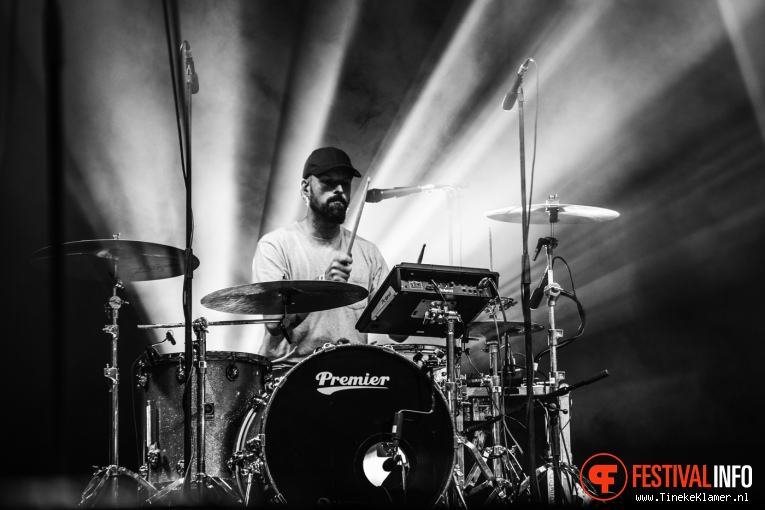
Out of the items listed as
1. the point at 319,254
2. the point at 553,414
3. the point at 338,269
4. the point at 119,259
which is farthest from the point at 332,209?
the point at 553,414

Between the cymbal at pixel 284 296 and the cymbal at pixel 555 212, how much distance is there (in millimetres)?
1298

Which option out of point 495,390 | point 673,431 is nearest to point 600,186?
point 673,431

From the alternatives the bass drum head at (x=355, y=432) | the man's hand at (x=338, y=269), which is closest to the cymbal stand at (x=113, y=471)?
the bass drum head at (x=355, y=432)

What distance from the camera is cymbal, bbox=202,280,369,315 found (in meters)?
3.07

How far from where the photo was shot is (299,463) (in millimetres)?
2980

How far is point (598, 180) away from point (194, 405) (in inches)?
121

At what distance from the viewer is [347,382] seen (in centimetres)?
306

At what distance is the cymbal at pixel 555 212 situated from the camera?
13.6ft

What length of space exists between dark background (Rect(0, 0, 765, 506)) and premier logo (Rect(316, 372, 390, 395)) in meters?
1.88

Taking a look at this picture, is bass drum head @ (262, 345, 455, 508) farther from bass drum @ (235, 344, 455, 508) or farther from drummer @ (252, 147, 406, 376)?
drummer @ (252, 147, 406, 376)

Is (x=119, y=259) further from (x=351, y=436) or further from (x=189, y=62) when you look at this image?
(x=351, y=436)

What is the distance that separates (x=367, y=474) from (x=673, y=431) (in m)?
2.65

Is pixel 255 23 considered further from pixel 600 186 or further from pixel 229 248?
pixel 600 186

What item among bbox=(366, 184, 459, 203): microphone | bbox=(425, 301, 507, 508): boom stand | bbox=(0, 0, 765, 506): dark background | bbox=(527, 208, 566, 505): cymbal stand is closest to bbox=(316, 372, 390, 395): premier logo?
bbox=(425, 301, 507, 508): boom stand
